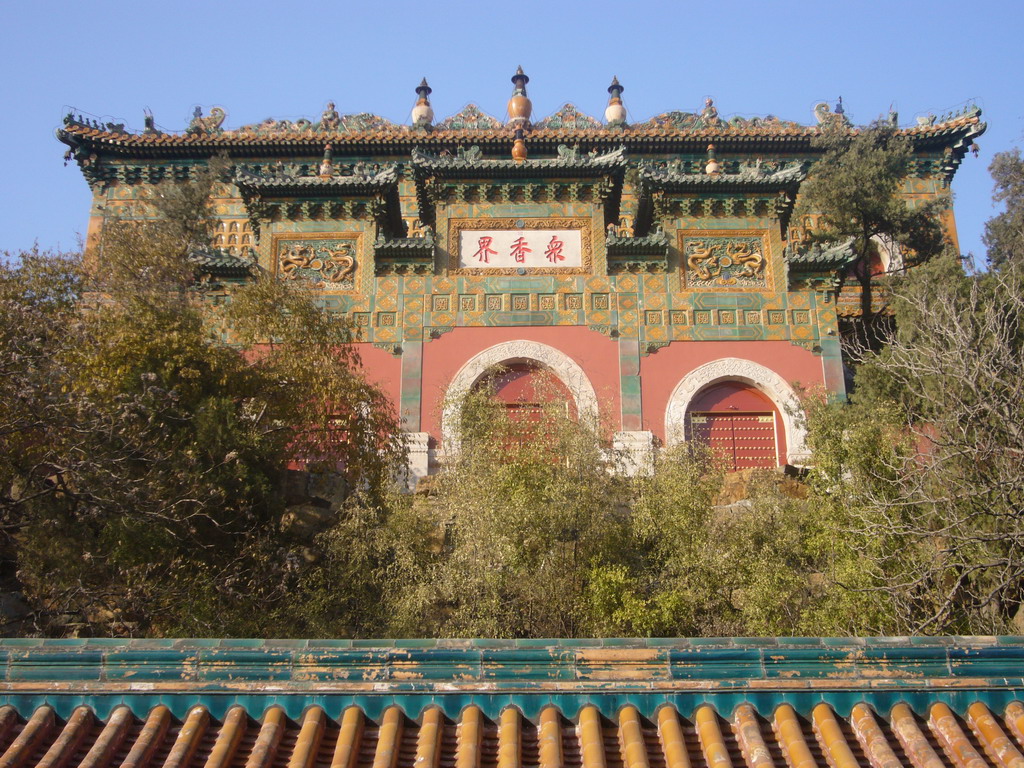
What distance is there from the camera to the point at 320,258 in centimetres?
1747

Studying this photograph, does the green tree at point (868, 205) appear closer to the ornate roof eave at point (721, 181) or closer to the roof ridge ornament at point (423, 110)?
the ornate roof eave at point (721, 181)

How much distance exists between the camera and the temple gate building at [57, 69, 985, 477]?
16297 mm

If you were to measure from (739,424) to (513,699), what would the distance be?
1136 centimetres

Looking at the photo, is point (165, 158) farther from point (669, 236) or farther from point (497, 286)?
point (669, 236)

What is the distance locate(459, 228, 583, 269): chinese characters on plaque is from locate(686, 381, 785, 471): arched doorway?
320 cm

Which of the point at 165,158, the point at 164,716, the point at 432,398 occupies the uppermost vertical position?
the point at 165,158

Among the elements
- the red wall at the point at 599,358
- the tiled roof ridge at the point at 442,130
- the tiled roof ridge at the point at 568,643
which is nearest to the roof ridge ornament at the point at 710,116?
the tiled roof ridge at the point at 442,130

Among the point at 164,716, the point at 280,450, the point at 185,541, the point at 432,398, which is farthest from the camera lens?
the point at 432,398

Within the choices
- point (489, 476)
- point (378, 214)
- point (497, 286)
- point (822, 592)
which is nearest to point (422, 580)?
point (489, 476)

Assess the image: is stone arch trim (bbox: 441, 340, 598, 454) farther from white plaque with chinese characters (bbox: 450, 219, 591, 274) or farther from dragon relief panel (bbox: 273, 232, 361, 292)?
dragon relief panel (bbox: 273, 232, 361, 292)

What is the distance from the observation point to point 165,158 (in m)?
25.4

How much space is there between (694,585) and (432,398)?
712cm

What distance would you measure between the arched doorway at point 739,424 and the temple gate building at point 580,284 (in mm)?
25

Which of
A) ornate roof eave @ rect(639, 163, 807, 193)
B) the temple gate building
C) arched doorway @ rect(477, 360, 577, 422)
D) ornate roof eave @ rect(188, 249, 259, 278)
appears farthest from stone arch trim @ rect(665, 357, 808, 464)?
ornate roof eave @ rect(188, 249, 259, 278)
